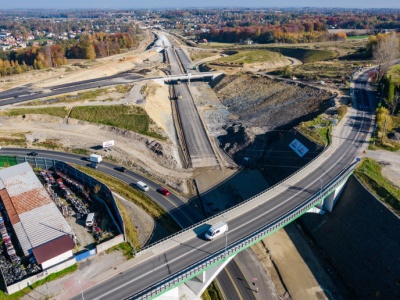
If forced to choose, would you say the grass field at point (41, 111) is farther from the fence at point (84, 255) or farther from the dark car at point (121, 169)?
the fence at point (84, 255)

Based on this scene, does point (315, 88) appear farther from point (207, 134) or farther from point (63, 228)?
point (63, 228)

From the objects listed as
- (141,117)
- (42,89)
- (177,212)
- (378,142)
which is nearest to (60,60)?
(42,89)

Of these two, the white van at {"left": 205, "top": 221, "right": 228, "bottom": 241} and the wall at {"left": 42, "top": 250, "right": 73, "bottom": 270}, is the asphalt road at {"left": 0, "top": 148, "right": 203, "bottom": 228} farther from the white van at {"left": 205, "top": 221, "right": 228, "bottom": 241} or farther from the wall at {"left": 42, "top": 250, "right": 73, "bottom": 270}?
the wall at {"left": 42, "top": 250, "right": 73, "bottom": 270}

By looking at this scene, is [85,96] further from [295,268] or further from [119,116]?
[295,268]

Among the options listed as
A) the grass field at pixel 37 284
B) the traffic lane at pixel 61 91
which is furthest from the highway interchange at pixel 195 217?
the traffic lane at pixel 61 91

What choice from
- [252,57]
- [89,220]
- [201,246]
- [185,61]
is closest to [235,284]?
[201,246]

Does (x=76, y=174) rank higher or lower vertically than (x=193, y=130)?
higher

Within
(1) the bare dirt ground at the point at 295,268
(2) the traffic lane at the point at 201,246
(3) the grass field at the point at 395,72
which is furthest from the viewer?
(3) the grass field at the point at 395,72
